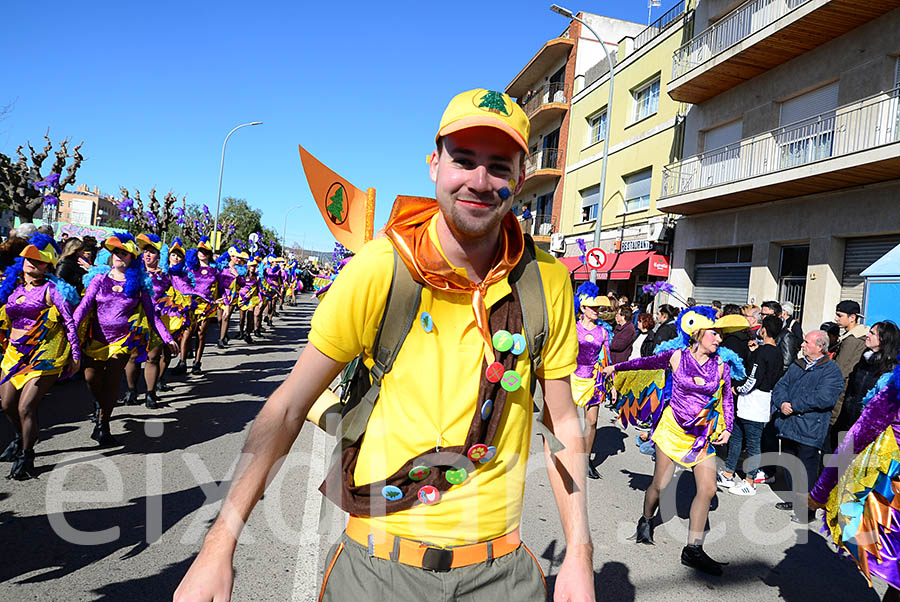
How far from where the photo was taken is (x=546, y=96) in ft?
102

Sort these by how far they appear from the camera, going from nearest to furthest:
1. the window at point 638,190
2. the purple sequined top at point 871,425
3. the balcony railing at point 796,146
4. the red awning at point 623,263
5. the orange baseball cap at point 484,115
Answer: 1. the orange baseball cap at point 484,115
2. the purple sequined top at point 871,425
3. the balcony railing at point 796,146
4. the red awning at point 623,263
5. the window at point 638,190

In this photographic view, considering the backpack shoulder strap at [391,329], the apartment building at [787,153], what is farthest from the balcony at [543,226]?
Result: the backpack shoulder strap at [391,329]

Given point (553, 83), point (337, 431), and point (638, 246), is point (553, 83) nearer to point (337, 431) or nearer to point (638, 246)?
point (638, 246)

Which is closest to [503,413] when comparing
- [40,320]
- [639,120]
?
[40,320]

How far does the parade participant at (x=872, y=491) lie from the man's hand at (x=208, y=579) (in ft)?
10.4

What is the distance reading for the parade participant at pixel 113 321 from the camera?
239 inches

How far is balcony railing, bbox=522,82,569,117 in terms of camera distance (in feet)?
95.9

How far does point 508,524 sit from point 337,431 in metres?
0.55

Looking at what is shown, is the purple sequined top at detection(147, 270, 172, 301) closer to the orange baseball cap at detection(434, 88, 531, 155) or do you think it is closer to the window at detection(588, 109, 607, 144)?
the orange baseball cap at detection(434, 88, 531, 155)

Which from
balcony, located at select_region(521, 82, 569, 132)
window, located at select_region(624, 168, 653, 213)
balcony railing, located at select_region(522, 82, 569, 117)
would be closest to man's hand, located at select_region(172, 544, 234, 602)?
window, located at select_region(624, 168, 653, 213)

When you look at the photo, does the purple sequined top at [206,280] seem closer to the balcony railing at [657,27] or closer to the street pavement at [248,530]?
the street pavement at [248,530]

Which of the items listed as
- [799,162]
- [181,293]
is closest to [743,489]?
[181,293]

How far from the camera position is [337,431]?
66.7 inches

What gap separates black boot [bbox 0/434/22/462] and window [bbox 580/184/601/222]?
22.5 metres
